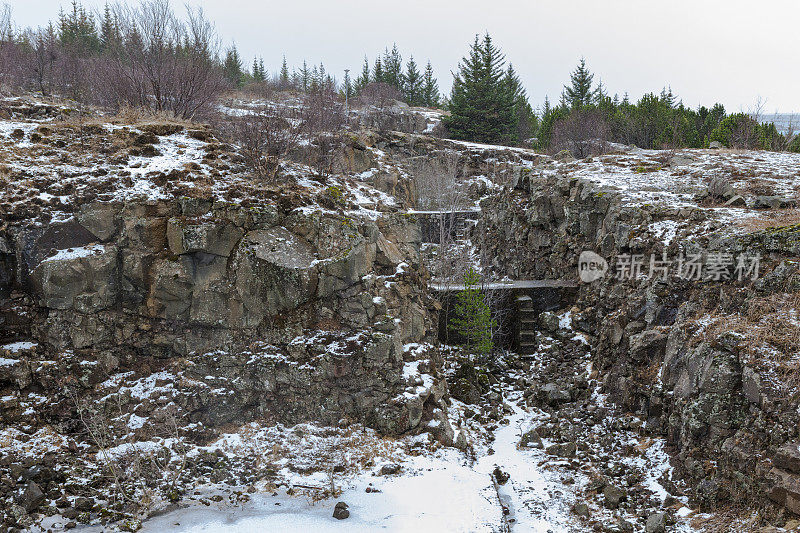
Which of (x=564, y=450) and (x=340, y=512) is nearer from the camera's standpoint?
(x=340, y=512)

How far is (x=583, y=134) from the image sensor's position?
33.9 metres

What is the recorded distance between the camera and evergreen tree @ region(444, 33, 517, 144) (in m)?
43.3

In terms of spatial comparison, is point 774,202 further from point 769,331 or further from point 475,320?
point 475,320

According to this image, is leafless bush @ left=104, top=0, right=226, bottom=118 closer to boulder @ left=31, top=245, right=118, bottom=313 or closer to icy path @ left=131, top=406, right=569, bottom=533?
boulder @ left=31, top=245, right=118, bottom=313

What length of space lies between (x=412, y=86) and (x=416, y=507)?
5842 cm

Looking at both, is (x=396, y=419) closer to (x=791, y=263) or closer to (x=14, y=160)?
(x=791, y=263)

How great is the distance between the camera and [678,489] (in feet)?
32.9

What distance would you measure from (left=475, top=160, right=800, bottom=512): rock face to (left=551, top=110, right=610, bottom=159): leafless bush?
12788mm

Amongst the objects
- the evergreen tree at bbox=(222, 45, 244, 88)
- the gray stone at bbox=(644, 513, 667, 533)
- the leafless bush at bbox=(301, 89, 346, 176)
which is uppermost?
the evergreen tree at bbox=(222, 45, 244, 88)

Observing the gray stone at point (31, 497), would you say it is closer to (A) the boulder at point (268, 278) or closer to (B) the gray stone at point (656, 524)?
(A) the boulder at point (268, 278)

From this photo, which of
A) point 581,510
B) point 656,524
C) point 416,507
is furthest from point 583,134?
point 416,507

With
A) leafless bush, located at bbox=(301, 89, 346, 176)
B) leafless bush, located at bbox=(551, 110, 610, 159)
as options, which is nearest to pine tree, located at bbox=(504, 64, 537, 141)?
leafless bush, located at bbox=(551, 110, 610, 159)

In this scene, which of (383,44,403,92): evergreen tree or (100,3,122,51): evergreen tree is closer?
(100,3,122,51): evergreen tree

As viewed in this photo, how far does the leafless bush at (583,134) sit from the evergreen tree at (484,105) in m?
7.73
